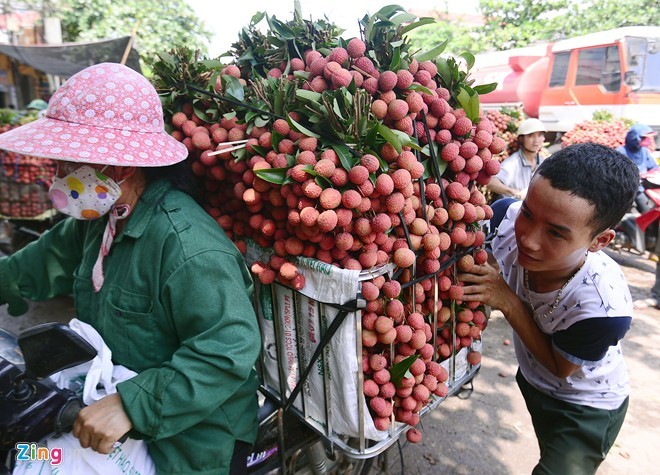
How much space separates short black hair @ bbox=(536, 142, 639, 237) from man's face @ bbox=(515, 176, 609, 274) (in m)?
0.02

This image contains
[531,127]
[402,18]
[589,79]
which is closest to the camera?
[402,18]

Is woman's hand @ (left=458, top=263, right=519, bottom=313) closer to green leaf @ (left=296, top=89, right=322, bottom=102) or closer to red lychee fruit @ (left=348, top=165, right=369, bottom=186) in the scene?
red lychee fruit @ (left=348, top=165, right=369, bottom=186)

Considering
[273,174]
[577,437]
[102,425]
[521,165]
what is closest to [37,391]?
[102,425]

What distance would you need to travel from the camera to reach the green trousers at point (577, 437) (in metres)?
1.66

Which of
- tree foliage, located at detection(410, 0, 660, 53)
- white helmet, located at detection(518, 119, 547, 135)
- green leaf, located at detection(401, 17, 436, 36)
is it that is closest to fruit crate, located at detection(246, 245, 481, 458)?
green leaf, located at detection(401, 17, 436, 36)

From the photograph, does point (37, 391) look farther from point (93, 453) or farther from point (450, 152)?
point (450, 152)

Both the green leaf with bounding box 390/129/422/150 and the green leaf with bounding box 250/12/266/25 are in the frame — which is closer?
the green leaf with bounding box 390/129/422/150

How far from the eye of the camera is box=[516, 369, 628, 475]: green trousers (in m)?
1.66

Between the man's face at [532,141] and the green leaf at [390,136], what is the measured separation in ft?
13.5

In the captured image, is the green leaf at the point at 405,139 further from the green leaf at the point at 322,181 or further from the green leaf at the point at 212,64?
the green leaf at the point at 212,64

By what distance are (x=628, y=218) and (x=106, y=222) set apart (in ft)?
20.3

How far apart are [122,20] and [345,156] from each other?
33.2ft

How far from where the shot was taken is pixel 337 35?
171 cm

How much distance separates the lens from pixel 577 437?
5.52 ft
